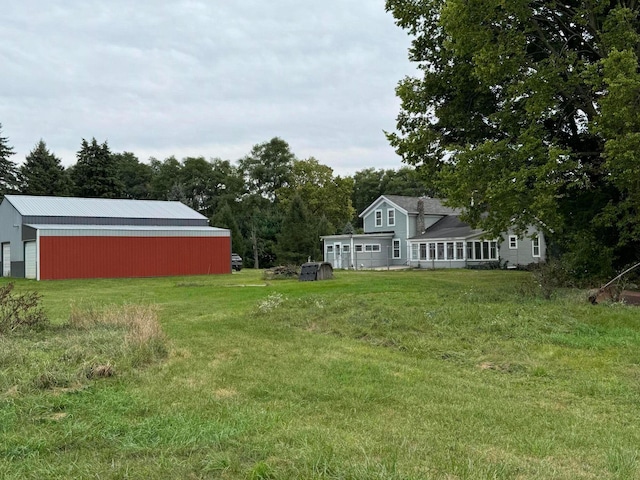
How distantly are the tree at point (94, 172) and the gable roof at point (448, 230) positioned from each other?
33956 millimetres

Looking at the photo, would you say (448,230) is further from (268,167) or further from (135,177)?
(135,177)

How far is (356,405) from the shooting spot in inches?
198

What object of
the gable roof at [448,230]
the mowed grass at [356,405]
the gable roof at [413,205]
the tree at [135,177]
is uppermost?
the tree at [135,177]

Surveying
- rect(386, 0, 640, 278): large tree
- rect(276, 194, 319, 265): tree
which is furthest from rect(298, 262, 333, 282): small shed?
rect(276, 194, 319, 265): tree

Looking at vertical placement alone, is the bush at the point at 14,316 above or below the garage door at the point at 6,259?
below

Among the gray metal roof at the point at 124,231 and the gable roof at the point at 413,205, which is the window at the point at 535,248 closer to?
the gable roof at the point at 413,205

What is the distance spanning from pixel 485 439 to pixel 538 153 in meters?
11.9

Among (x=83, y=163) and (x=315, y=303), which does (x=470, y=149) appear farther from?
(x=83, y=163)

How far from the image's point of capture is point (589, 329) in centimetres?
908

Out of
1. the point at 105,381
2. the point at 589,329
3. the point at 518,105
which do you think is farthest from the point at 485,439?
the point at 518,105

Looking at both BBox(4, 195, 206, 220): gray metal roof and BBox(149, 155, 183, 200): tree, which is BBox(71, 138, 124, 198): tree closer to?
BBox(149, 155, 183, 200): tree

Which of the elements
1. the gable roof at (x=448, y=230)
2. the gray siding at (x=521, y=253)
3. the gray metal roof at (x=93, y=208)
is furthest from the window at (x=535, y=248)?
the gray metal roof at (x=93, y=208)

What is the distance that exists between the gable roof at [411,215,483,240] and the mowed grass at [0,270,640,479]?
25.0 m

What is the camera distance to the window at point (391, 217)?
4088 cm
